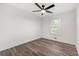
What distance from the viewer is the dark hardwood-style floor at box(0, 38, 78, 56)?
1.01 meters

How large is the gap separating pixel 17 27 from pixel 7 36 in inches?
10.2

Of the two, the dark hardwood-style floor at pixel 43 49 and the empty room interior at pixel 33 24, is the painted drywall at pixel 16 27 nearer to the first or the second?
the empty room interior at pixel 33 24

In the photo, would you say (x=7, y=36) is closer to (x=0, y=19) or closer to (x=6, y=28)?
(x=6, y=28)

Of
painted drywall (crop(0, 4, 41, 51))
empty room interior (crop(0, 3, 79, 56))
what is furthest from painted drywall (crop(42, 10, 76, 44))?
painted drywall (crop(0, 4, 41, 51))

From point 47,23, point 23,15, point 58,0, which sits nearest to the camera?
point 58,0

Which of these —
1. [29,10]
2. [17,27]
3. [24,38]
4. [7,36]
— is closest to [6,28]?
[7,36]

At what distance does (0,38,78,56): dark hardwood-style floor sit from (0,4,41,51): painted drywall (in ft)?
0.34

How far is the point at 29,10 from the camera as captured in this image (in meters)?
0.90

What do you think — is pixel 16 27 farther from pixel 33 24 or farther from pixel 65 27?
pixel 65 27

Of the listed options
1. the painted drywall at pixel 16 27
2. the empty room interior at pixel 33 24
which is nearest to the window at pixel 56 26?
the empty room interior at pixel 33 24

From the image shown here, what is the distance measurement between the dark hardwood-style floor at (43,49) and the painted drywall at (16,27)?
0.34ft

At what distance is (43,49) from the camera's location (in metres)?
1.35

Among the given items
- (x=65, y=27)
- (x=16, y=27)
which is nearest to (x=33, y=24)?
(x=16, y=27)

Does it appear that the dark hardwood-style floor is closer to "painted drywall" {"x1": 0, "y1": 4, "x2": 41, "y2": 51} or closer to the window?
"painted drywall" {"x1": 0, "y1": 4, "x2": 41, "y2": 51}
